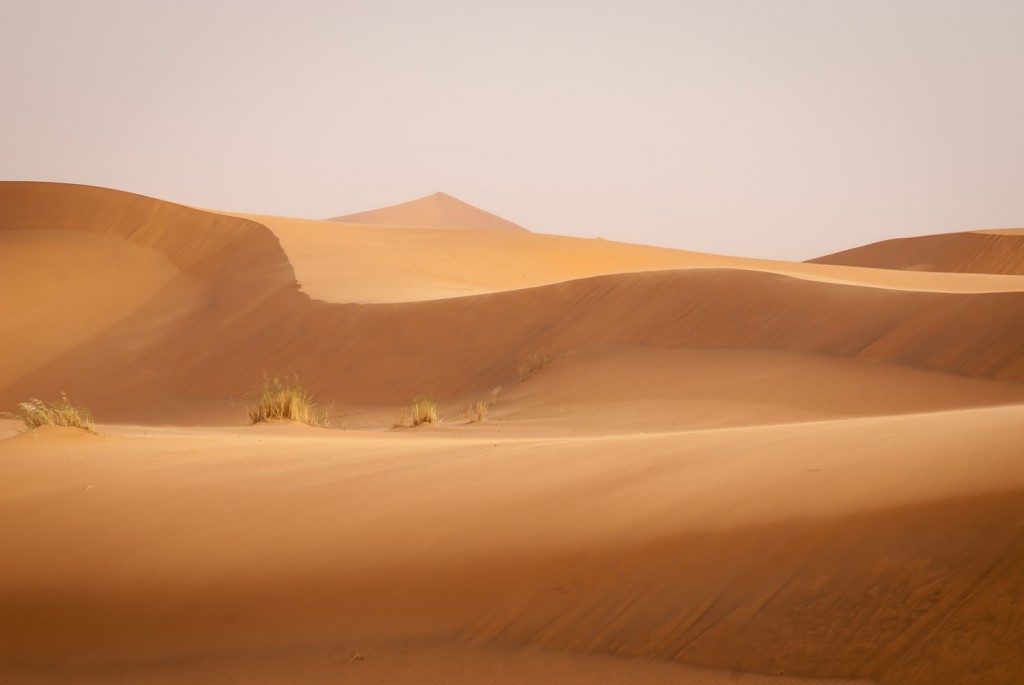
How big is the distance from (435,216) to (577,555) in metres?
147

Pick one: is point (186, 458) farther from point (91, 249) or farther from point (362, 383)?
point (91, 249)

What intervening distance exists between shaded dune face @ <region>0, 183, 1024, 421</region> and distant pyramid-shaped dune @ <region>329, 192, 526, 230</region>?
117358 millimetres

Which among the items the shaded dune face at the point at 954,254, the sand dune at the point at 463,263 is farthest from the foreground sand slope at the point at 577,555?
the shaded dune face at the point at 954,254

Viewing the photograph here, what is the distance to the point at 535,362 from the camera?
56.1 ft

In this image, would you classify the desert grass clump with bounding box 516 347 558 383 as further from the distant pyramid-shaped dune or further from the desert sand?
the distant pyramid-shaped dune

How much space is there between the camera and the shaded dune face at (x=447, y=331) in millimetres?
13992

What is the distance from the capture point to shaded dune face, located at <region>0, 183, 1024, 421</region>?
45.9 feet

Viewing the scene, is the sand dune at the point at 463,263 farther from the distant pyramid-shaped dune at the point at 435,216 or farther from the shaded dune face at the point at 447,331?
the distant pyramid-shaped dune at the point at 435,216

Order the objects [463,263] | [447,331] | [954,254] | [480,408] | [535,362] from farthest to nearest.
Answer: [954,254]
[463,263]
[447,331]
[535,362]
[480,408]

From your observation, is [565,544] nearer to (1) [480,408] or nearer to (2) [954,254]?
(1) [480,408]

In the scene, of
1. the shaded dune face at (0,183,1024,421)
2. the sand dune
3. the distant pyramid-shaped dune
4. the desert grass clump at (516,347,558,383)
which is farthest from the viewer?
the distant pyramid-shaped dune

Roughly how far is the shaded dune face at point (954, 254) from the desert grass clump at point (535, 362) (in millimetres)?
49169

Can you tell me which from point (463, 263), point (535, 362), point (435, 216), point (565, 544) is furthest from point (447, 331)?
point (435, 216)

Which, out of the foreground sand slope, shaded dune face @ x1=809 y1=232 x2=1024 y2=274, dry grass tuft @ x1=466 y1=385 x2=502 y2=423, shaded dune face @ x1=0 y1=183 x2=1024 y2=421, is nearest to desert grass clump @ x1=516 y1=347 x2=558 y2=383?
shaded dune face @ x1=0 y1=183 x2=1024 y2=421
